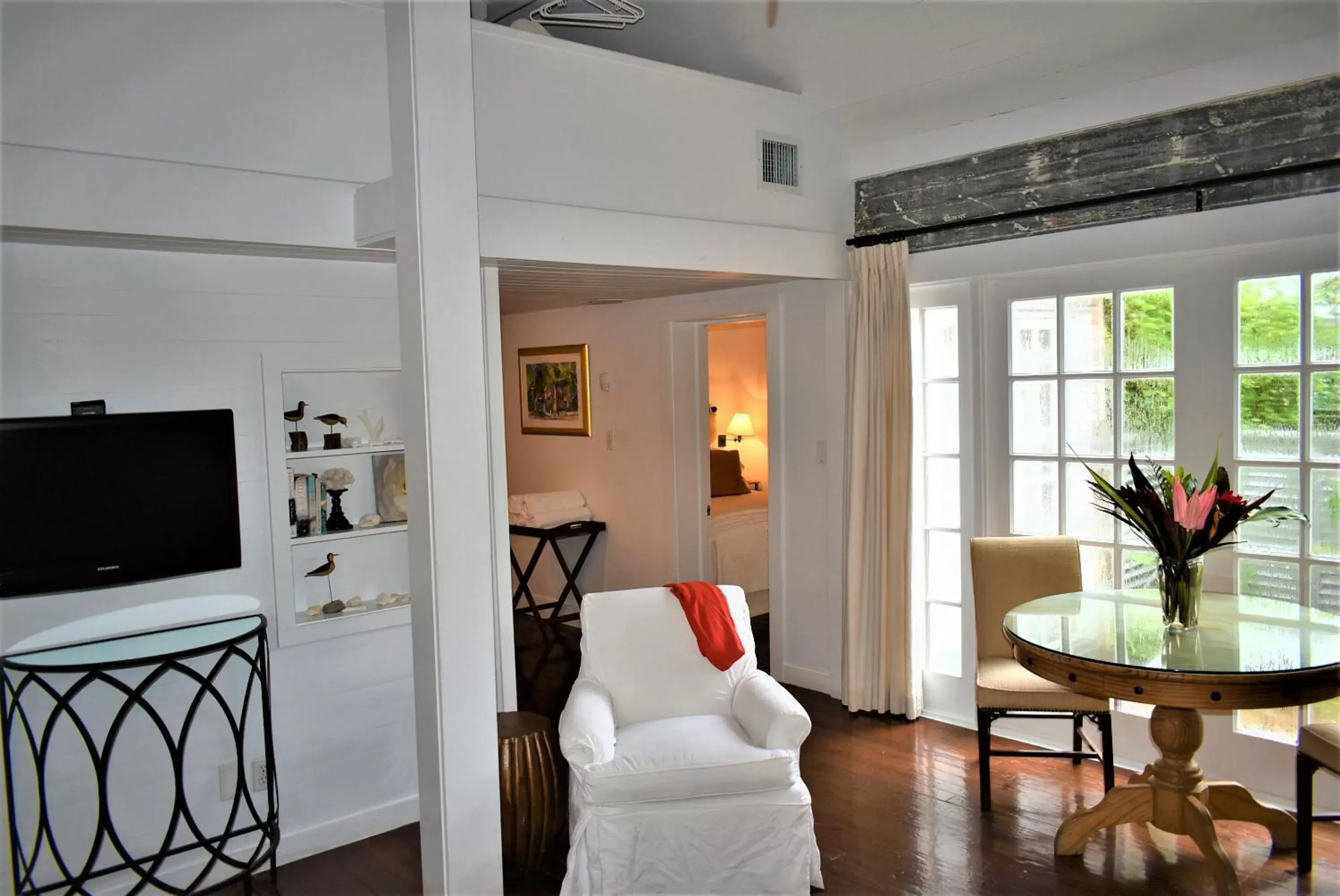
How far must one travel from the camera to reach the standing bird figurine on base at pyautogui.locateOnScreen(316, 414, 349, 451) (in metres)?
3.52

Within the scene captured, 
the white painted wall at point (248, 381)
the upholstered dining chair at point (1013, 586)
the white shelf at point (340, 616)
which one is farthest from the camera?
the upholstered dining chair at point (1013, 586)

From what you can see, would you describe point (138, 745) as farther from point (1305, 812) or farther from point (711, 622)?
point (1305, 812)

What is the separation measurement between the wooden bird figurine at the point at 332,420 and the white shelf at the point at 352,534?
0.40 meters

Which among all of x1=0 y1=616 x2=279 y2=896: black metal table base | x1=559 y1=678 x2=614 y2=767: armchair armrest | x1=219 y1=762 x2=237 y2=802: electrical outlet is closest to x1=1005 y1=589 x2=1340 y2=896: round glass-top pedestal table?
→ x1=559 y1=678 x2=614 y2=767: armchair armrest

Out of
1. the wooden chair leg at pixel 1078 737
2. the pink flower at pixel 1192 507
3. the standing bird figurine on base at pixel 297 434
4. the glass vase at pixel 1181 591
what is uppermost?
the standing bird figurine on base at pixel 297 434

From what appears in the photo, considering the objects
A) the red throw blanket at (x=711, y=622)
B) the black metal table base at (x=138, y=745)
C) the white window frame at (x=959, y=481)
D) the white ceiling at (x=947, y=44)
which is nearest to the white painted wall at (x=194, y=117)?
the white ceiling at (x=947, y=44)

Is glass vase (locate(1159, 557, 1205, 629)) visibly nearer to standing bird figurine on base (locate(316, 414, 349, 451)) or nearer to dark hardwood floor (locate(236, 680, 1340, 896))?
dark hardwood floor (locate(236, 680, 1340, 896))

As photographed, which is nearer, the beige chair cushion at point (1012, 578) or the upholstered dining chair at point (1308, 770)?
the upholstered dining chair at point (1308, 770)

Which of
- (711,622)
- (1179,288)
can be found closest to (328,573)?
(711,622)

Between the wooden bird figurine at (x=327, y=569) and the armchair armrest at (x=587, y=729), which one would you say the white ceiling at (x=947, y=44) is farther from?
the armchair armrest at (x=587, y=729)

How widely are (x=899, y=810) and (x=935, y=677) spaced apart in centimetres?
108

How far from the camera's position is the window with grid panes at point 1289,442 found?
3.29 m

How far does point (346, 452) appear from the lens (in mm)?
3520

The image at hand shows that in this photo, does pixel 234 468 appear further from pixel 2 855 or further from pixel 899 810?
pixel 899 810
